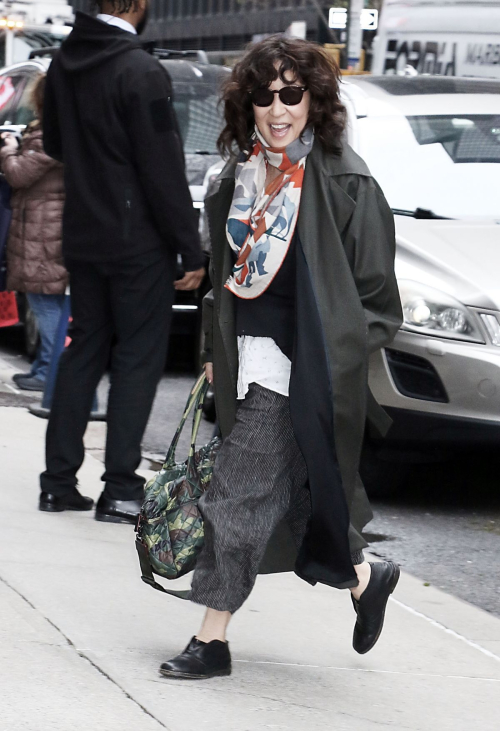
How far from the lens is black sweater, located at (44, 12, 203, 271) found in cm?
498

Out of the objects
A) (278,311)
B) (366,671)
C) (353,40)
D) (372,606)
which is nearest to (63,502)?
(366,671)

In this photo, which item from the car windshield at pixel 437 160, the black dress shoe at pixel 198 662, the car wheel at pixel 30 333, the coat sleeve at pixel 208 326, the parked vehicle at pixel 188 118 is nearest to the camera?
the black dress shoe at pixel 198 662

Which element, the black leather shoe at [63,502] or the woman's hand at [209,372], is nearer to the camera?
the woman's hand at [209,372]

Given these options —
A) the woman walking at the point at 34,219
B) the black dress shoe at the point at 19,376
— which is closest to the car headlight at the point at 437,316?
the woman walking at the point at 34,219

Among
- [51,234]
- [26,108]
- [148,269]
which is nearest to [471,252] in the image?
[148,269]

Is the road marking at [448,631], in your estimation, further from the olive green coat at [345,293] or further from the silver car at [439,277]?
the silver car at [439,277]

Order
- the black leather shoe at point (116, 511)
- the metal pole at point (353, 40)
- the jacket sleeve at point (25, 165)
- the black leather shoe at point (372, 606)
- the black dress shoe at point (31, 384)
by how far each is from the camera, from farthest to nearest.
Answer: the metal pole at point (353, 40)
the black dress shoe at point (31, 384)
the jacket sleeve at point (25, 165)
the black leather shoe at point (116, 511)
the black leather shoe at point (372, 606)

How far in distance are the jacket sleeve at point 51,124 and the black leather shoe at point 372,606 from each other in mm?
2363

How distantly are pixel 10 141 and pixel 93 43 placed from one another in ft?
8.21

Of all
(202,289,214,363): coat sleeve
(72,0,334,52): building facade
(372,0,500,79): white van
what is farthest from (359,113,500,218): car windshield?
(72,0,334,52): building facade

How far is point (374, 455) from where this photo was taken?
5832 mm

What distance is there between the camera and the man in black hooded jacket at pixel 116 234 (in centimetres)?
500

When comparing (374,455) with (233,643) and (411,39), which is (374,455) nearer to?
(233,643)

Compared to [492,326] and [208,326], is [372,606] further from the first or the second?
[492,326]
